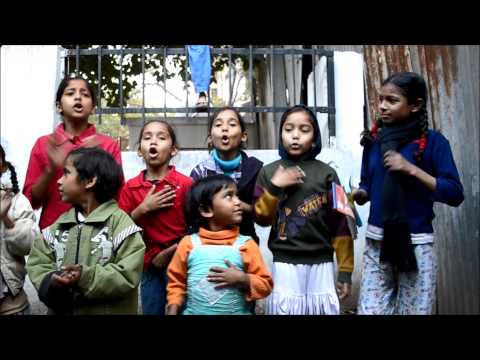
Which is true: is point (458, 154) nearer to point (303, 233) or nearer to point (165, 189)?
point (303, 233)

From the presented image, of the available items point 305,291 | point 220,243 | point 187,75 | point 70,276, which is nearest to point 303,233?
point 305,291

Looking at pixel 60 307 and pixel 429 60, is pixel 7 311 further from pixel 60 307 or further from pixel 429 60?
pixel 429 60

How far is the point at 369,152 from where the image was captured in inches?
140

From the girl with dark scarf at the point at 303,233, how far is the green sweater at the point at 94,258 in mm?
673

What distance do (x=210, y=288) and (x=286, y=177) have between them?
0.64 meters

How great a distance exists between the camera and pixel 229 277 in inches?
124

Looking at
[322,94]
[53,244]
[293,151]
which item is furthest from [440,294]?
[53,244]

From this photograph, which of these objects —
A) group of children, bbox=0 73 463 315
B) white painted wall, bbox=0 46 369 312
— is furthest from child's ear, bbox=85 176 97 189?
white painted wall, bbox=0 46 369 312

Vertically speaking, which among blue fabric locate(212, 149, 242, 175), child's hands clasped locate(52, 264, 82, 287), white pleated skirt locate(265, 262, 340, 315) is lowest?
white pleated skirt locate(265, 262, 340, 315)

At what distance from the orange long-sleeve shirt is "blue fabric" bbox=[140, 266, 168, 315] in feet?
1.13

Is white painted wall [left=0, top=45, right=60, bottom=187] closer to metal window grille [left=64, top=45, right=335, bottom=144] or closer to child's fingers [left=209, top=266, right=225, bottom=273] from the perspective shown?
metal window grille [left=64, top=45, right=335, bottom=144]

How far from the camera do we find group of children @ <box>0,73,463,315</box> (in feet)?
10.3

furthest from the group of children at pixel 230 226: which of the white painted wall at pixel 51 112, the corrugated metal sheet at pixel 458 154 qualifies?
the white painted wall at pixel 51 112

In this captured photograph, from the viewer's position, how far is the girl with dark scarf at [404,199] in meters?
3.24
